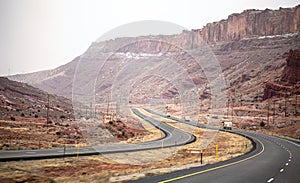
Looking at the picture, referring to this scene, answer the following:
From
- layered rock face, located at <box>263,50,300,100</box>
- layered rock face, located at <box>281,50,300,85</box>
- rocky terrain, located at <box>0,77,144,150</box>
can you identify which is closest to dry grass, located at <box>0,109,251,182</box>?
rocky terrain, located at <box>0,77,144,150</box>

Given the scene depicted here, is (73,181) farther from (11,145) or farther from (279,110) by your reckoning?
(279,110)

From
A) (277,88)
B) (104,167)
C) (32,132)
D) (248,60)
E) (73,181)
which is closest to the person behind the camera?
(73,181)

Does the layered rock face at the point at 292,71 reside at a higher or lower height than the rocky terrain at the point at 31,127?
higher

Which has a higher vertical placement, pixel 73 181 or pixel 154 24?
pixel 154 24

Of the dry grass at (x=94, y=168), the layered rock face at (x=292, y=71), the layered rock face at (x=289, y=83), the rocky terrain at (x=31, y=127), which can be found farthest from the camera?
the layered rock face at (x=292, y=71)

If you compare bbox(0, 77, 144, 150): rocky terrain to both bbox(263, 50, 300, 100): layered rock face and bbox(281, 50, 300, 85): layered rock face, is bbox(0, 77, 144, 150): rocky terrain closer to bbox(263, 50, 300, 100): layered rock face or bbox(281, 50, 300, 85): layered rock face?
bbox(263, 50, 300, 100): layered rock face

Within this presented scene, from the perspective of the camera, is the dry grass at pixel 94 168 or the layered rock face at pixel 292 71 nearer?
the dry grass at pixel 94 168

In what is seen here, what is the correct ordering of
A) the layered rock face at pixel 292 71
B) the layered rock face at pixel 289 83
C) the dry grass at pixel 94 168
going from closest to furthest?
the dry grass at pixel 94 168
the layered rock face at pixel 289 83
the layered rock face at pixel 292 71

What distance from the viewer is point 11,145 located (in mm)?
30688

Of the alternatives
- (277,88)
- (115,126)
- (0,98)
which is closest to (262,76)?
(277,88)

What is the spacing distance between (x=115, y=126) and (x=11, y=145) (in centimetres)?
2822

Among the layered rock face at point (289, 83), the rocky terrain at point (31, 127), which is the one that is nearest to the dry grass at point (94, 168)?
the rocky terrain at point (31, 127)

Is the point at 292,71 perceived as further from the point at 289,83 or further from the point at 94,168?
the point at 94,168

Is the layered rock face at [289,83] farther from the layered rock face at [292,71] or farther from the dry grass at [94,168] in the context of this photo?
the dry grass at [94,168]
